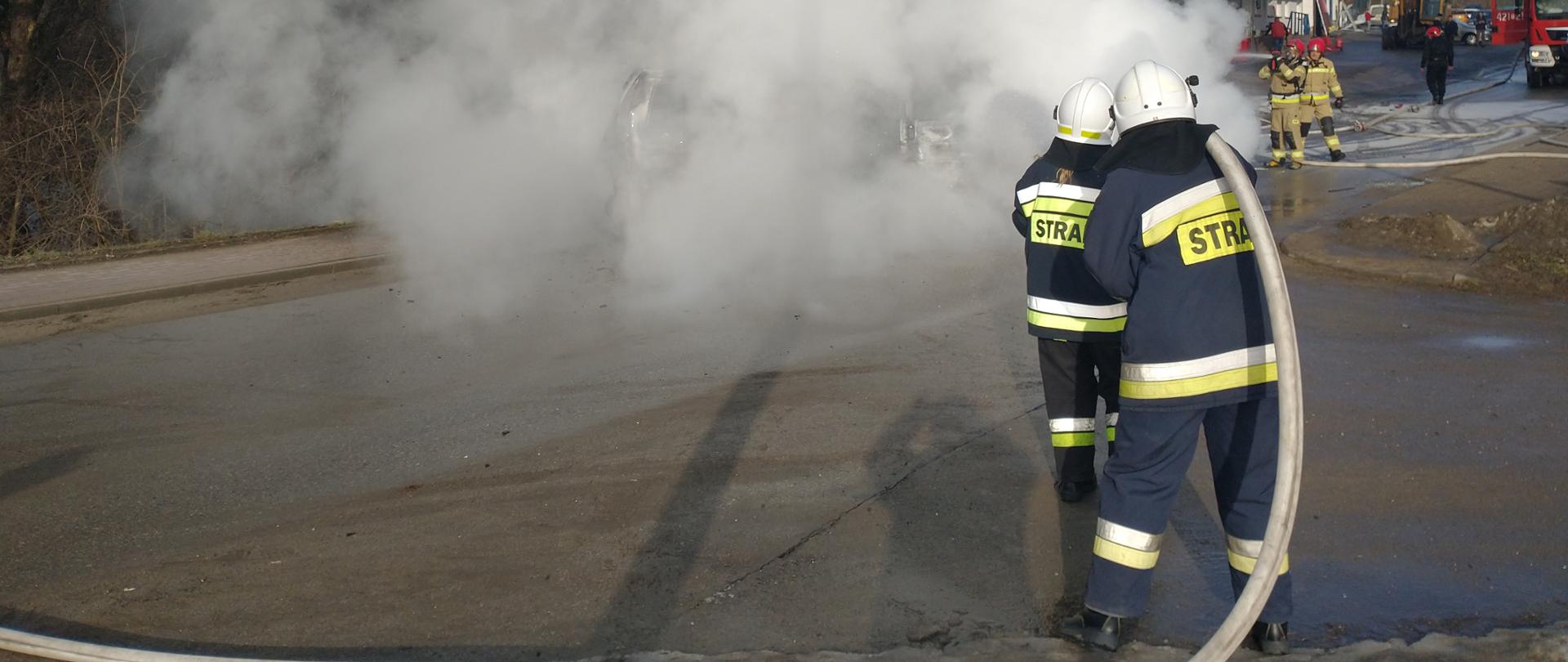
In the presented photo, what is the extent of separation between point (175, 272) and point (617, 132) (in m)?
4.26

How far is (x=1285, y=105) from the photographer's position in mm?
15930

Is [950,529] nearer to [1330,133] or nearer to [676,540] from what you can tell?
[676,540]

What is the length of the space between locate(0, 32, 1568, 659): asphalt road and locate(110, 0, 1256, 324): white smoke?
1.90 meters

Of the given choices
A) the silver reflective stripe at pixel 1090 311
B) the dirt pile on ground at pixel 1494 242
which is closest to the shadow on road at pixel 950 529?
the silver reflective stripe at pixel 1090 311

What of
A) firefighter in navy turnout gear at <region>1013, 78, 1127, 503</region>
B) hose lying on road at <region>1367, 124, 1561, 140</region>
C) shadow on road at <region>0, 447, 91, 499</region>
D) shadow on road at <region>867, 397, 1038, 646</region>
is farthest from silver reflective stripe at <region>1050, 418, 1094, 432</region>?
hose lying on road at <region>1367, 124, 1561, 140</region>

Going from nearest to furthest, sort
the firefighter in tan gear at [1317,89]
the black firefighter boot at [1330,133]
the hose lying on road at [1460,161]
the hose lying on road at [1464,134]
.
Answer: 1. the hose lying on road at [1460,161]
2. the firefighter in tan gear at [1317,89]
3. the black firefighter boot at [1330,133]
4. the hose lying on road at [1464,134]

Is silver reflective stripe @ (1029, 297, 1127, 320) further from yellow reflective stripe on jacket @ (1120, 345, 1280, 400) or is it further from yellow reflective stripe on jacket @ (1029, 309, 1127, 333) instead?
yellow reflective stripe on jacket @ (1120, 345, 1280, 400)

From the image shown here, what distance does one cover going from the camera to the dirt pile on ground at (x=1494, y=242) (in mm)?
8766

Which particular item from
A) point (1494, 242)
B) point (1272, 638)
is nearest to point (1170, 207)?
point (1272, 638)

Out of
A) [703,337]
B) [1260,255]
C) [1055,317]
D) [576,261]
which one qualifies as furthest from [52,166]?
[1260,255]

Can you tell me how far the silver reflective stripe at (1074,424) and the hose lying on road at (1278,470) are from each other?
5.54 feet

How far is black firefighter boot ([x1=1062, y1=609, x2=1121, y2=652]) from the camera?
3.82 m

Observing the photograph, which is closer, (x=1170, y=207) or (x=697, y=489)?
(x=1170, y=207)

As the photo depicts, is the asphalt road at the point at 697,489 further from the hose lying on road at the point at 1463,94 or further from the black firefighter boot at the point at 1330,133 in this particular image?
the hose lying on road at the point at 1463,94
